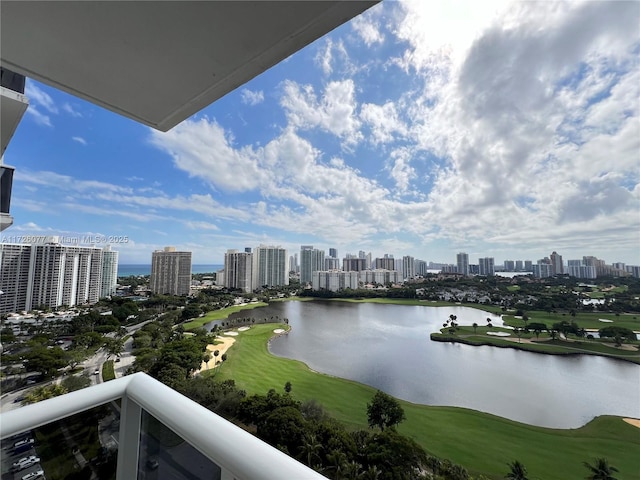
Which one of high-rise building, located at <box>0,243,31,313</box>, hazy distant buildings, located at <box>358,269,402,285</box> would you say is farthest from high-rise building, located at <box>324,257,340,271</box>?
high-rise building, located at <box>0,243,31,313</box>


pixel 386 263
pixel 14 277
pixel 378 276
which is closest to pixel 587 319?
pixel 378 276

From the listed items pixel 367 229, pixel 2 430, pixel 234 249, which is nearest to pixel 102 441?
pixel 2 430

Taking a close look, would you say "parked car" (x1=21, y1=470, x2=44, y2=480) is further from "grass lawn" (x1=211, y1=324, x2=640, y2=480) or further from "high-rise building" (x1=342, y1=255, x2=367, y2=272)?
"high-rise building" (x1=342, y1=255, x2=367, y2=272)

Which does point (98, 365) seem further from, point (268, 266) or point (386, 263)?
point (386, 263)

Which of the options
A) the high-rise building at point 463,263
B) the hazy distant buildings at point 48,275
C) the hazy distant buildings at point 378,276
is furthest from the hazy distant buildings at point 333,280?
the hazy distant buildings at point 48,275

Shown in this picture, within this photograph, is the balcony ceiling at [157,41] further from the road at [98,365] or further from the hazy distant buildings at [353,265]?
the hazy distant buildings at [353,265]
